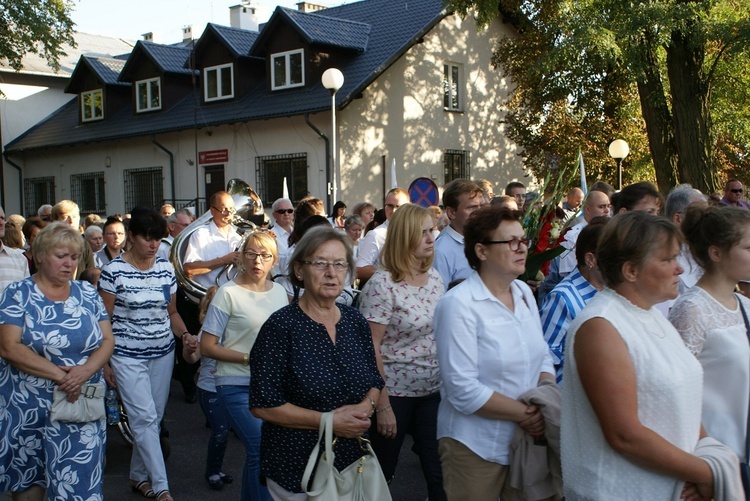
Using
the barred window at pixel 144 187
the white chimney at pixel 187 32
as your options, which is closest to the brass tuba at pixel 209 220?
the barred window at pixel 144 187

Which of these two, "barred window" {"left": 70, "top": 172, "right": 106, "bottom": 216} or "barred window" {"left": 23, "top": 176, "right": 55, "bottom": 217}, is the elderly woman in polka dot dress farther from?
"barred window" {"left": 23, "top": 176, "right": 55, "bottom": 217}

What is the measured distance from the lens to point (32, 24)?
71.3 feet

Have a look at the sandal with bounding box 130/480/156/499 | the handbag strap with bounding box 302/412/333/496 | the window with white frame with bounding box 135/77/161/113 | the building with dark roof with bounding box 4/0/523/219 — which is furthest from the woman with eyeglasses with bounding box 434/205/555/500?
the window with white frame with bounding box 135/77/161/113

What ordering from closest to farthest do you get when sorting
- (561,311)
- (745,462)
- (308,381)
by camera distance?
(745,462)
(308,381)
(561,311)

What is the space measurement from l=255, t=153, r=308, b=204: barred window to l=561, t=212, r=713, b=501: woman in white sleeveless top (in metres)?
→ 19.7

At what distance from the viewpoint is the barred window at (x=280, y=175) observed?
22703 mm

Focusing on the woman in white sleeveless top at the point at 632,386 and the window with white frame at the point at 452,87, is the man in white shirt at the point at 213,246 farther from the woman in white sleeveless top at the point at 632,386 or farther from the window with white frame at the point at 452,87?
the window with white frame at the point at 452,87

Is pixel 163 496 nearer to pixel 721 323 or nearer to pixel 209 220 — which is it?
pixel 209 220

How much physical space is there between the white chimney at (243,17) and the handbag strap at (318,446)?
32039 millimetres

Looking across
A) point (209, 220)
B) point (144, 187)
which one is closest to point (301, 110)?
point (144, 187)

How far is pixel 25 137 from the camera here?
31.7 m

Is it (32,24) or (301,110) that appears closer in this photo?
(301,110)

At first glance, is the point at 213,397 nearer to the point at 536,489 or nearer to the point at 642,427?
the point at 536,489

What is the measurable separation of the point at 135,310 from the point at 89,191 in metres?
25.9
